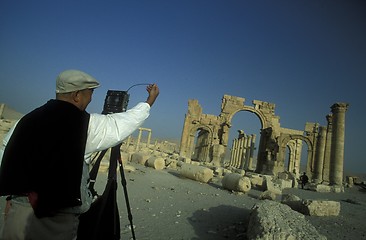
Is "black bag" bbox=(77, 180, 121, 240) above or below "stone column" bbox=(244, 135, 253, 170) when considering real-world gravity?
below

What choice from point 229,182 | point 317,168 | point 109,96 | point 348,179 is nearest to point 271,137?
point 317,168

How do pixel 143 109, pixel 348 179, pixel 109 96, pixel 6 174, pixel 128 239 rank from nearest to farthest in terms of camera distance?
1. pixel 6 174
2. pixel 143 109
3. pixel 109 96
4. pixel 128 239
5. pixel 348 179

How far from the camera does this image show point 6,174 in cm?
140

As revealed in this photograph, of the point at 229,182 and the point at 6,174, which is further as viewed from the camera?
the point at 229,182

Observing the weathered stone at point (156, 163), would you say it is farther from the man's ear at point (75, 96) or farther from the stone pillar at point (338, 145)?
the stone pillar at point (338, 145)

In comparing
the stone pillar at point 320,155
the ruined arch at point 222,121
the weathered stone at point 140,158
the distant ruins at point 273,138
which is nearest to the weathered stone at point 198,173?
the weathered stone at point 140,158

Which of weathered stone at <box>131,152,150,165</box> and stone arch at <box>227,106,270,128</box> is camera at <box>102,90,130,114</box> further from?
stone arch at <box>227,106,270,128</box>

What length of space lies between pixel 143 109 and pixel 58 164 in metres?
0.64

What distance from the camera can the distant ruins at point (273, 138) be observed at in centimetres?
2139

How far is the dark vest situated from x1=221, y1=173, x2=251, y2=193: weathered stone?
8.81 m

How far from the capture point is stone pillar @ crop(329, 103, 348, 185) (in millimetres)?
20703

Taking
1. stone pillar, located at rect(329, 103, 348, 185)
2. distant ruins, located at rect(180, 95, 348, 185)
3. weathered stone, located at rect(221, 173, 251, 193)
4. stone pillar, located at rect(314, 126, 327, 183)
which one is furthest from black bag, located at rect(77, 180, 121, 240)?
stone pillar, located at rect(314, 126, 327, 183)

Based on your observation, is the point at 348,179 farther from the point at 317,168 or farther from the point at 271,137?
the point at 271,137

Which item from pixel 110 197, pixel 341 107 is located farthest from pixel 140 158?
pixel 341 107
